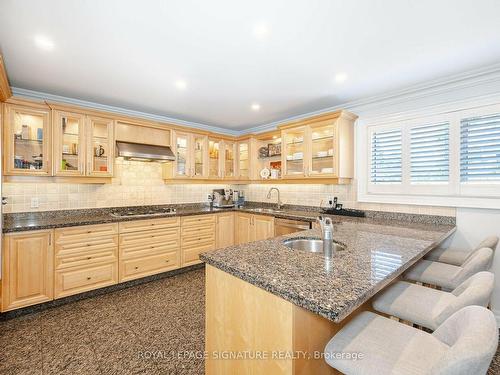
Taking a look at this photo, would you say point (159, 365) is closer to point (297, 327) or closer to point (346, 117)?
point (297, 327)

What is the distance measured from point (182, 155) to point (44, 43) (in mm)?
2255

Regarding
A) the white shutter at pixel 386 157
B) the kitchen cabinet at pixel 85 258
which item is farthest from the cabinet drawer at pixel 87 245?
the white shutter at pixel 386 157

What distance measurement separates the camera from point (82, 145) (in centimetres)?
311

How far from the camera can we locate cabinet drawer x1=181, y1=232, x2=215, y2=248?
3744 millimetres

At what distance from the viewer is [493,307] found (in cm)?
242

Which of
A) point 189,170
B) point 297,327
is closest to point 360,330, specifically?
point 297,327

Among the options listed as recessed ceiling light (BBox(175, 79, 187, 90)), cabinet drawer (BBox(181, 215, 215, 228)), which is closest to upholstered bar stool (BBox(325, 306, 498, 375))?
recessed ceiling light (BBox(175, 79, 187, 90))

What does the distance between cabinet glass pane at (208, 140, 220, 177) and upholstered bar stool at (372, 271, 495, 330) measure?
348 centimetres

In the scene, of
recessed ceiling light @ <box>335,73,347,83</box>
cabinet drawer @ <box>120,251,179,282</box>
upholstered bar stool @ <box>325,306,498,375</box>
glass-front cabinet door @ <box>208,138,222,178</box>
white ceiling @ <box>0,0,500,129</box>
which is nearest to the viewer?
upholstered bar stool @ <box>325,306,498,375</box>

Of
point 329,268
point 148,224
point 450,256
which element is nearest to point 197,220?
point 148,224

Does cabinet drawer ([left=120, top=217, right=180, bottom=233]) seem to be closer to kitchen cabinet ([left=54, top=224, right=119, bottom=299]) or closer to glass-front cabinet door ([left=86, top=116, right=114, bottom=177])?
kitchen cabinet ([left=54, top=224, right=119, bottom=299])

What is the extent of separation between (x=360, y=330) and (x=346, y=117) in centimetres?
280

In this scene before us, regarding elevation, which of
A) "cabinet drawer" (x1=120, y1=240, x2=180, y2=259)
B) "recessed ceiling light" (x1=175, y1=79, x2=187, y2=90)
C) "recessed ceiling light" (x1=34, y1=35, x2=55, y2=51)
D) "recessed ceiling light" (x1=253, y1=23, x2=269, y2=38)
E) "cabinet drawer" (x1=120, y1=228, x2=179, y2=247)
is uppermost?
"recessed ceiling light" (x1=253, y1=23, x2=269, y2=38)

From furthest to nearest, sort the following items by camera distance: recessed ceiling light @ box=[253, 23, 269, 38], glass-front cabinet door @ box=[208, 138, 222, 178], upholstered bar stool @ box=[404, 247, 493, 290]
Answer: glass-front cabinet door @ box=[208, 138, 222, 178] < recessed ceiling light @ box=[253, 23, 269, 38] < upholstered bar stool @ box=[404, 247, 493, 290]
